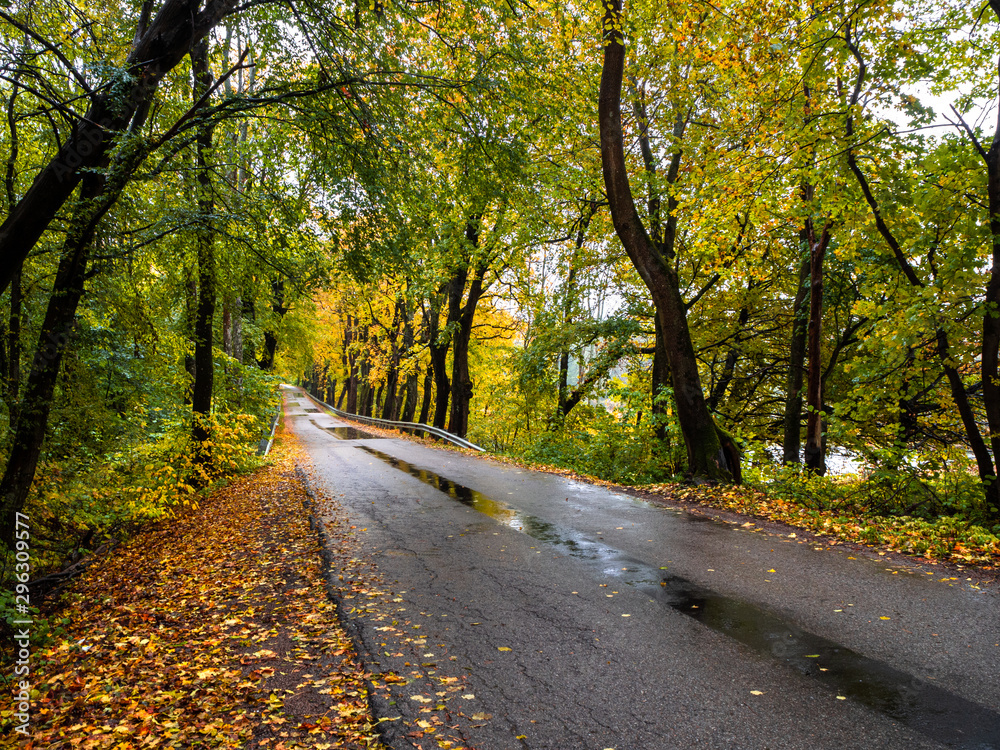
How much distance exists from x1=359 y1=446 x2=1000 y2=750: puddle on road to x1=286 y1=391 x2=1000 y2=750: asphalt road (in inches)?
0.5

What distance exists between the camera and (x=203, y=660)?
379cm

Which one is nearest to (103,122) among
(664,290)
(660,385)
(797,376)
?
(664,290)

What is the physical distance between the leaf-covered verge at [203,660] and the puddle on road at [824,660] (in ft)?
8.36

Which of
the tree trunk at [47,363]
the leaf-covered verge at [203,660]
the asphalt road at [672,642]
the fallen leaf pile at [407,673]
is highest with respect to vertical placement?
the tree trunk at [47,363]

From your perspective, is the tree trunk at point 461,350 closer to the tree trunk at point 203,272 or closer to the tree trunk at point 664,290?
the tree trunk at point 203,272

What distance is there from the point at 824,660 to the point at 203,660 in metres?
4.27

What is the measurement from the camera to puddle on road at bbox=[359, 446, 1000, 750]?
2570 mm

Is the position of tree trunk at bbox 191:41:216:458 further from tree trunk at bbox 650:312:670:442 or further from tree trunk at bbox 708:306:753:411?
tree trunk at bbox 708:306:753:411

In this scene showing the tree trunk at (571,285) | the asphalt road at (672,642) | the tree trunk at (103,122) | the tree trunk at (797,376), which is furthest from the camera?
the tree trunk at (571,285)

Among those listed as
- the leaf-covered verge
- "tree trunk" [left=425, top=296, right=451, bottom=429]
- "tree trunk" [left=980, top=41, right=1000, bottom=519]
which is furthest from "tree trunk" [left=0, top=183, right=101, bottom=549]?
"tree trunk" [left=425, top=296, right=451, bottom=429]

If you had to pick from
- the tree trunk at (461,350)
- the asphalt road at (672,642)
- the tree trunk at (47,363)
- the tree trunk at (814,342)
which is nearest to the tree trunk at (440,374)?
the tree trunk at (461,350)

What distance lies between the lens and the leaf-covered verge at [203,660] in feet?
9.71

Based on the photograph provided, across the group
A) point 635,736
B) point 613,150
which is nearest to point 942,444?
point 613,150

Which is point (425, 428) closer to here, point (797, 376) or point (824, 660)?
point (797, 376)
